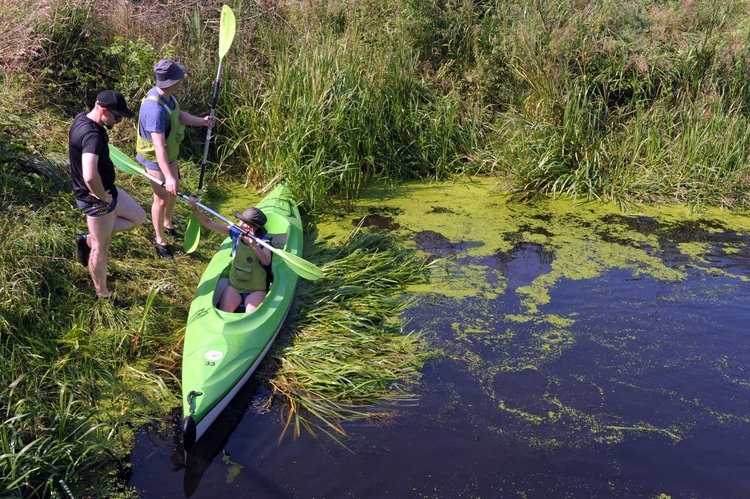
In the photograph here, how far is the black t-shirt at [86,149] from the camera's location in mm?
4008

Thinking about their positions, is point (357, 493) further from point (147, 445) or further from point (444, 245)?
point (444, 245)

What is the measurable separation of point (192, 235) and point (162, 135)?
0.75 meters

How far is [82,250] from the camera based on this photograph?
443 cm

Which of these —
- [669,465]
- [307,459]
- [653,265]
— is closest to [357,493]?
[307,459]

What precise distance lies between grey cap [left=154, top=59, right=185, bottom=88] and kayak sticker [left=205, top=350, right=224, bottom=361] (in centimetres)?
207

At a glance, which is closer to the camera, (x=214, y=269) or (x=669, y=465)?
(x=669, y=465)

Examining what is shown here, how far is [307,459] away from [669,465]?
6.14 ft

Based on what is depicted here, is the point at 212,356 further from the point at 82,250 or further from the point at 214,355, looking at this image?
the point at 82,250

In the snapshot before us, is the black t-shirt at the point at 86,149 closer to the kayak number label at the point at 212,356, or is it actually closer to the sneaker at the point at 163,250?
the sneaker at the point at 163,250

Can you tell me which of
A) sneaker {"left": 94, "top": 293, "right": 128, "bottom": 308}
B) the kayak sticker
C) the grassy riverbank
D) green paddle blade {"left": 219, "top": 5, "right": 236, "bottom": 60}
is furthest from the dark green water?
green paddle blade {"left": 219, "top": 5, "right": 236, "bottom": 60}

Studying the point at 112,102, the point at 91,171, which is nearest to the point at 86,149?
the point at 91,171

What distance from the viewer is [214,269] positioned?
485cm

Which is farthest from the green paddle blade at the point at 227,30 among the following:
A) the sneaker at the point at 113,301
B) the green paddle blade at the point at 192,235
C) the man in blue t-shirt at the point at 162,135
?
Answer: the sneaker at the point at 113,301

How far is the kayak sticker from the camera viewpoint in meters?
3.88
